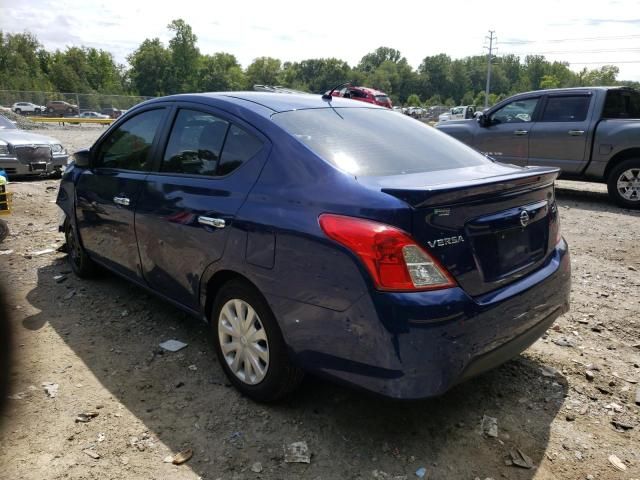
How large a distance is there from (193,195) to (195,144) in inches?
15.4

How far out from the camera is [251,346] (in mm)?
2826

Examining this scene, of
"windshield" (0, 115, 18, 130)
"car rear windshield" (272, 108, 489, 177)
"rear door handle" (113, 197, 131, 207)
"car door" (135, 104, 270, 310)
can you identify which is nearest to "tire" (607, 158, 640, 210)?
"car rear windshield" (272, 108, 489, 177)

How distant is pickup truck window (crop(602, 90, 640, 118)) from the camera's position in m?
8.48

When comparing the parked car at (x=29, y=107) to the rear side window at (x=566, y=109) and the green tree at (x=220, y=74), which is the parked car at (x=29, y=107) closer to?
the rear side window at (x=566, y=109)

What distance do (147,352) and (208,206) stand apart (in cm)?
124

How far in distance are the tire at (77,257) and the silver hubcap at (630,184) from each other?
7.74 metres

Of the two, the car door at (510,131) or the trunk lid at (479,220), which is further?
the car door at (510,131)

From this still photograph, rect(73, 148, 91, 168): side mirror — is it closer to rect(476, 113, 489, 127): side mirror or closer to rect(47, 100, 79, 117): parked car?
rect(476, 113, 489, 127): side mirror

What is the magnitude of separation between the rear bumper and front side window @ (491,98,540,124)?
25.3 feet

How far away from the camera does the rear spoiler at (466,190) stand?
223 cm

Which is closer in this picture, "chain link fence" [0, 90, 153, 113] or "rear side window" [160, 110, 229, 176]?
"rear side window" [160, 110, 229, 176]

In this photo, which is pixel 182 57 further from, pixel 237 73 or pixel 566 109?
pixel 566 109

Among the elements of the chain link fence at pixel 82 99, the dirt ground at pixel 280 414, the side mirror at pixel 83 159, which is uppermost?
the chain link fence at pixel 82 99

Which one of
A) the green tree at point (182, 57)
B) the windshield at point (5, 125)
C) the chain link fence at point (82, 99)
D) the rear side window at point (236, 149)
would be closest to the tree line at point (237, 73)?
the green tree at point (182, 57)
